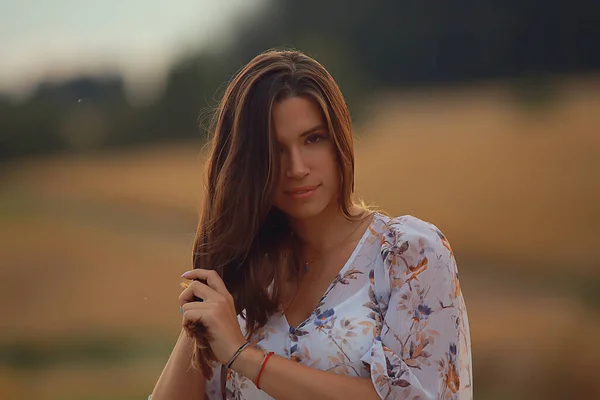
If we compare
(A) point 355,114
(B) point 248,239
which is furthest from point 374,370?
(A) point 355,114

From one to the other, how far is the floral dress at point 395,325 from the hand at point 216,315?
4.9 inches

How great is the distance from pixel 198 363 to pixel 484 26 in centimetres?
275

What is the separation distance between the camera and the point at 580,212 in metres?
3.81

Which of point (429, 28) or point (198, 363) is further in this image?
point (429, 28)

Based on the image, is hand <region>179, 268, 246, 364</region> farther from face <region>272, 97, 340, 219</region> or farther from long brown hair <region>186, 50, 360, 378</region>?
face <region>272, 97, 340, 219</region>

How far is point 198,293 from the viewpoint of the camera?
149 centimetres

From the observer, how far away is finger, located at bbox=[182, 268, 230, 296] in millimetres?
1501

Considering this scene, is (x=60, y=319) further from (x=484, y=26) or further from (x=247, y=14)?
(x=484, y=26)

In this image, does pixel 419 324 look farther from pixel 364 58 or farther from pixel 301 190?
pixel 364 58

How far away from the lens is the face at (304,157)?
149 centimetres

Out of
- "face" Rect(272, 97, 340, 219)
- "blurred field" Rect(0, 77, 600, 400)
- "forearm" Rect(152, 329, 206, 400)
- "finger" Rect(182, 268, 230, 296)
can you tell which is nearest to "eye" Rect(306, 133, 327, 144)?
"face" Rect(272, 97, 340, 219)

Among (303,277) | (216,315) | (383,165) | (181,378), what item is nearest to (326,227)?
(303,277)

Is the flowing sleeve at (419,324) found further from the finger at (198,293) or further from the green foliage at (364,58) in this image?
the green foliage at (364,58)

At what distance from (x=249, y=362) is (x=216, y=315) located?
10 centimetres
